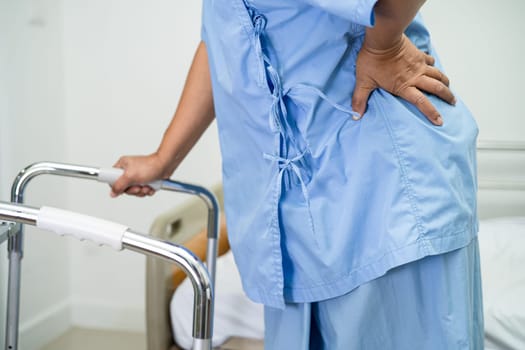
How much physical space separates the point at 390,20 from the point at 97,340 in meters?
2.17

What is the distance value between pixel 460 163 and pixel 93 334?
2.14m

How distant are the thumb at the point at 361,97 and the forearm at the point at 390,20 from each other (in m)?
0.06

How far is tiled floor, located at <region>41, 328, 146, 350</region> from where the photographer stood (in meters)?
2.44

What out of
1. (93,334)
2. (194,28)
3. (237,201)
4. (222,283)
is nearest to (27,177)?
(237,201)

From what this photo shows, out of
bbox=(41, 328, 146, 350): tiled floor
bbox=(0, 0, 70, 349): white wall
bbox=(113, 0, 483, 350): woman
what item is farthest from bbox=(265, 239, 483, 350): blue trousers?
bbox=(41, 328, 146, 350): tiled floor

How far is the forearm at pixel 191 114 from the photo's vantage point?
1.07 metres

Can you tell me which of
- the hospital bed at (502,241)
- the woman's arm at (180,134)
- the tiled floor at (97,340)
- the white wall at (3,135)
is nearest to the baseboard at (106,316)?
the tiled floor at (97,340)

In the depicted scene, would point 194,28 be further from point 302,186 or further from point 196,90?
point 302,186

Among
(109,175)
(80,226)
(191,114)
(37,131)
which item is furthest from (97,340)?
(80,226)

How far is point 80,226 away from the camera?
789mm

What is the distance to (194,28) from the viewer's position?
95.7 inches

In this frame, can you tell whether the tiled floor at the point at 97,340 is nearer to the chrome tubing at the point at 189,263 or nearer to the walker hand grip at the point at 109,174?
the walker hand grip at the point at 109,174

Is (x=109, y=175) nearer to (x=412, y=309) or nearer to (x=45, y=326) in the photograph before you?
(x=412, y=309)

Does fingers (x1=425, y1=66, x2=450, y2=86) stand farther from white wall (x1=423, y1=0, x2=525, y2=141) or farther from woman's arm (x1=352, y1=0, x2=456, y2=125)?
white wall (x1=423, y1=0, x2=525, y2=141)
